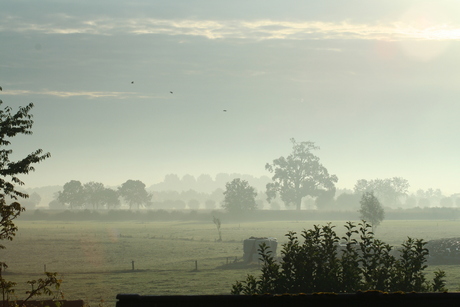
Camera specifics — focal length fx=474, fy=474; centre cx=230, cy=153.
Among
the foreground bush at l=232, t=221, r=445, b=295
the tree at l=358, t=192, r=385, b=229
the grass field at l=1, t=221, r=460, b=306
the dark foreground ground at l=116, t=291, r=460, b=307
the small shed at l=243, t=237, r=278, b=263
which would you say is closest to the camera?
the dark foreground ground at l=116, t=291, r=460, b=307

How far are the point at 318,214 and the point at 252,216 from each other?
21413 millimetres

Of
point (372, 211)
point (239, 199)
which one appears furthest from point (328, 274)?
point (239, 199)

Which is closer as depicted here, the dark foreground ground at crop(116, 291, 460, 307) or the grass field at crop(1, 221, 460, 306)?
the dark foreground ground at crop(116, 291, 460, 307)

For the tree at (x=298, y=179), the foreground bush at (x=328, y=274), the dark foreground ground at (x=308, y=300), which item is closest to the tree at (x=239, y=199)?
the tree at (x=298, y=179)

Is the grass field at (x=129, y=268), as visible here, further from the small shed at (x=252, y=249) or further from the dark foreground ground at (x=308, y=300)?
the dark foreground ground at (x=308, y=300)

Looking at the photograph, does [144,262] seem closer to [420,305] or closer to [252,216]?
[420,305]

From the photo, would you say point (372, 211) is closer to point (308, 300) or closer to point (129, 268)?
point (129, 268)

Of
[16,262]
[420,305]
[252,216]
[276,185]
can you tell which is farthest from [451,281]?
[276,185]

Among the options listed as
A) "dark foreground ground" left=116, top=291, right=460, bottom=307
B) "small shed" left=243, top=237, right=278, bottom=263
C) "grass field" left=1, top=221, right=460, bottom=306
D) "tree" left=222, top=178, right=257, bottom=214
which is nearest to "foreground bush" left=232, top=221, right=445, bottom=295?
"dark foreground ground" left=116, top=291, right=460, bottom=307

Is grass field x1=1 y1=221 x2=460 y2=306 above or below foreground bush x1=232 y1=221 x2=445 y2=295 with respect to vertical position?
below

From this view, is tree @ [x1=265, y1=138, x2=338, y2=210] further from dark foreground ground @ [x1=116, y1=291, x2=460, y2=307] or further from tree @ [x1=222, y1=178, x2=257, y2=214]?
dark foreground ground @ [x1=116, y1=291, x2=460, y2=307]

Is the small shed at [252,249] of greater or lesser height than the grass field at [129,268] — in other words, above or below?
above

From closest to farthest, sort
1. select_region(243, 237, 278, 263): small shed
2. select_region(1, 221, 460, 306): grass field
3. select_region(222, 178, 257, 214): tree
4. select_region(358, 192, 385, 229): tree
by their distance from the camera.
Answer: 1. select_region(1, 221, 460, 306): grass field
2. select_region(243, 237, 278, 263): small shed
3. select_region(358, 192, 385, 229): tree
4. select_region(222, 178, 257, 214): tree

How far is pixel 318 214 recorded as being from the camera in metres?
152
